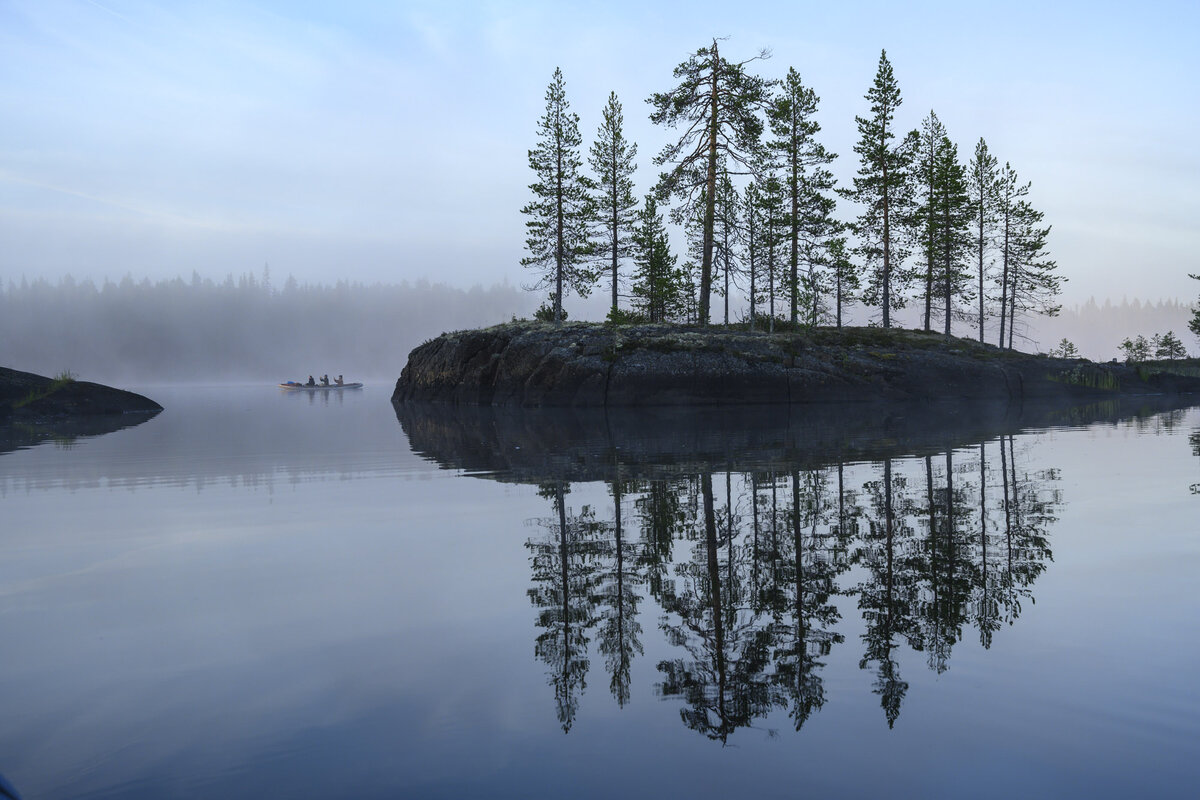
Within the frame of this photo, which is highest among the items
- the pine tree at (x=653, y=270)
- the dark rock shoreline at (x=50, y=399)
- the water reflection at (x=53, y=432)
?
the pine tree at (x=653, y=270)

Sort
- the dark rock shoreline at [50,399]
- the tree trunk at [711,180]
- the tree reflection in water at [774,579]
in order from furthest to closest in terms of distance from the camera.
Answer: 1. the tree trunk at [711,180]
2. the dark rock shoreline at [50,399]
3. the tree reflection in water at [774,579]

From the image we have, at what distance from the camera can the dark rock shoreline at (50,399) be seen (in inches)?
1171

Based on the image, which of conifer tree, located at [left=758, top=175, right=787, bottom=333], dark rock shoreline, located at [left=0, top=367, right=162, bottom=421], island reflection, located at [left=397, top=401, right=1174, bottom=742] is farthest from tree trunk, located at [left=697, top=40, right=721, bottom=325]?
dark rock shoreline, located at [left=0, top=367, right=162, bottom=421]

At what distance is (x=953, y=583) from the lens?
5.17m

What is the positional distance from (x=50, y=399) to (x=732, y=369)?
2727cm

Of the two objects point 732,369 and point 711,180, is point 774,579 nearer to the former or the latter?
point 732,369

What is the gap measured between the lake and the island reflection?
0.03 meters

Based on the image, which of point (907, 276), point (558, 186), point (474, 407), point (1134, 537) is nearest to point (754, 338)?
point (474, 407)

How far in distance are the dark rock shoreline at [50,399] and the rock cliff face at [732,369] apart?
14.7 meters

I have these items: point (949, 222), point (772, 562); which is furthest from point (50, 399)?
point (949, 222)

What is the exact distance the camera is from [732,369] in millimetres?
30688

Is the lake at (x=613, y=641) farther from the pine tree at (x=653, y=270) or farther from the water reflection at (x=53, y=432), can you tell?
the pine tree at (x=653, y=270)

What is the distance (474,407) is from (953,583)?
1254 inches

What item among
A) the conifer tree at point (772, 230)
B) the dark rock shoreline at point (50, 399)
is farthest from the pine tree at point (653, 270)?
the dark rock shoreline at point (50, 399)
